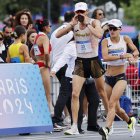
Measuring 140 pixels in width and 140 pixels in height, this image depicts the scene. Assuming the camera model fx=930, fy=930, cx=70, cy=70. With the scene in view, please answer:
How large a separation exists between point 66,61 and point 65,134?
1.42m

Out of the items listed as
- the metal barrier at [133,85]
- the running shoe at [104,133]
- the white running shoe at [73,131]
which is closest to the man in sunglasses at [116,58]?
the running shoe at [104,133]

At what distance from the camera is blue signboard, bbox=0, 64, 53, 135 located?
15289 millimetres

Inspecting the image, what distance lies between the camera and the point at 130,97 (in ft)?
64.6

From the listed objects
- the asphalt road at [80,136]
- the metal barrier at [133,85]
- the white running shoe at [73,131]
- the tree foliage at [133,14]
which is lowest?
the asphalt road at [80,136]

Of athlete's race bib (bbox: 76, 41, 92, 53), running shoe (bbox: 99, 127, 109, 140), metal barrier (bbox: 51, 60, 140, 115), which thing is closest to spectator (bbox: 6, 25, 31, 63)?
athlete's race bib (bbox: 76, 41, 92, 53)

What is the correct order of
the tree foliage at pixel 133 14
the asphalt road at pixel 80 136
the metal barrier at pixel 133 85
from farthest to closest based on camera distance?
1. the tree foliage at pixel 133 14
2. the metal barrier at pixel 133 85
3. the asphalt road at pixel 80 136

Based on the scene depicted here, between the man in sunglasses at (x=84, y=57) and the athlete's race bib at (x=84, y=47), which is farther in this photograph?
the athlete's race bib at (x=84, y=47)

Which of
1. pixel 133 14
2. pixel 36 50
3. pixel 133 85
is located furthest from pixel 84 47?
pixel 133 14

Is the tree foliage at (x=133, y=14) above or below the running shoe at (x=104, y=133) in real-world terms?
above

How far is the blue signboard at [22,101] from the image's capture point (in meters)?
15.3

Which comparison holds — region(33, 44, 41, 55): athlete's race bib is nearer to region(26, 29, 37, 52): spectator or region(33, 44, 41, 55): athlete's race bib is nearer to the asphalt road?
region(26, 29, 37, 52): spectator

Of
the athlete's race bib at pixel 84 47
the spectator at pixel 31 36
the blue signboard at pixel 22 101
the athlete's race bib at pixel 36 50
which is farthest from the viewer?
the spectator at pixel 31 36

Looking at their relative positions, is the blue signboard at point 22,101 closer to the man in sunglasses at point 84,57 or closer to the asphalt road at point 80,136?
the asphalt road at point 80,136

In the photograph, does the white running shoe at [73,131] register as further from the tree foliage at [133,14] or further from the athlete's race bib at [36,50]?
the tree foliage at [133,14]
